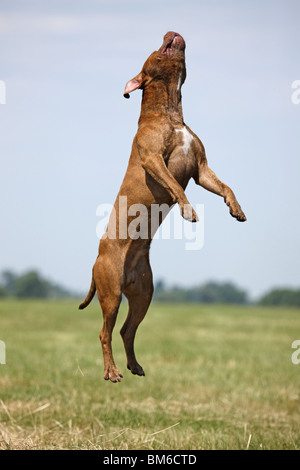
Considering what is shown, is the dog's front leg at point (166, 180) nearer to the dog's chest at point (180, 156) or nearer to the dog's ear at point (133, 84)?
the dog's chest at point (180, 156)

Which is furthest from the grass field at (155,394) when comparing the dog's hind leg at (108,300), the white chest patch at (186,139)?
the white chest patch at (186,139)

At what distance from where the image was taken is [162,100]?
15.4 feet

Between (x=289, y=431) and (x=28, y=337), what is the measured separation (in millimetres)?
15460

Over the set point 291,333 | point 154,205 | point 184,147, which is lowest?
point 291,333

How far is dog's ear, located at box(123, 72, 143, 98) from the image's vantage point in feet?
15.3

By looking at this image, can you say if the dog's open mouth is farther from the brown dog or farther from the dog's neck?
the dog's neck

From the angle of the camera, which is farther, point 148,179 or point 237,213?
point 148,179

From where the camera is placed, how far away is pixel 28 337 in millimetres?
24031

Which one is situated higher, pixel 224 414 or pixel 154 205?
pixel 154 205

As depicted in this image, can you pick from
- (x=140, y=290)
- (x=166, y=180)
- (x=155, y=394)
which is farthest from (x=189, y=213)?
(x=155, y=394)

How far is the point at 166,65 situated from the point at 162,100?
249 millimetres

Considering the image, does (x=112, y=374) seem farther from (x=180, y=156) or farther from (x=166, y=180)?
(x=180, y=156)
